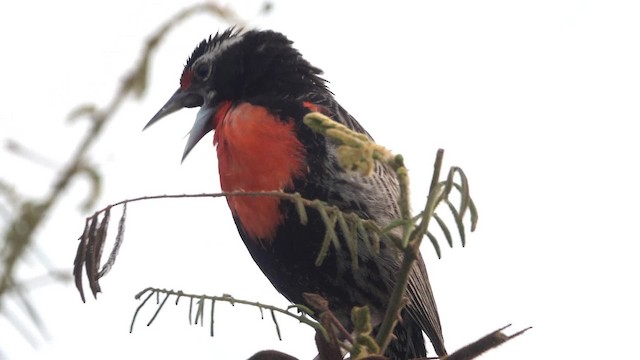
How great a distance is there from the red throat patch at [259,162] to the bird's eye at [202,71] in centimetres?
68

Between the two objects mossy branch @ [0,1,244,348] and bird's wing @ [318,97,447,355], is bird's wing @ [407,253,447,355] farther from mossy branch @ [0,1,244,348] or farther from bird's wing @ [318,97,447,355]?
mossy branch @ [0,1,244,348]

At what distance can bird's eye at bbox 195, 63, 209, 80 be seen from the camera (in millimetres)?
4879

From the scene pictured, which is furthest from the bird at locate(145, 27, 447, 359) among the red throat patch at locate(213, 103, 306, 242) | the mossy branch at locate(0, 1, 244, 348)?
the mossy branch at locate(0, 1, 244, 348)

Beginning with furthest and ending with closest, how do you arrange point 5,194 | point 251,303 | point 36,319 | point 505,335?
point 251,303
point 505,335
point 5,194
point 36,319

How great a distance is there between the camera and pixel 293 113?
4.23 m

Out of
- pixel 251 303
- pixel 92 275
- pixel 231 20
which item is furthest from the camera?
pixel 251 303

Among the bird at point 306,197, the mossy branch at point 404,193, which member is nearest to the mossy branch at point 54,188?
the mossy branch at point 404,193

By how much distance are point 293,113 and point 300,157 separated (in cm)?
33

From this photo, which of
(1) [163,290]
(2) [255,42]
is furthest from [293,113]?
(1) [163,290]

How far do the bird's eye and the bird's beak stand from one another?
0.36 feet

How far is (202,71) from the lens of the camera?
491cm

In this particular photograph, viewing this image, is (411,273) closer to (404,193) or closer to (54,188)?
(404,193)

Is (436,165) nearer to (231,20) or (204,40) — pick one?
(231,20)

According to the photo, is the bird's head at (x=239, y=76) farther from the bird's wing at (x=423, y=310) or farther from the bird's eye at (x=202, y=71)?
the bird's wing at (x=423, y=310)
